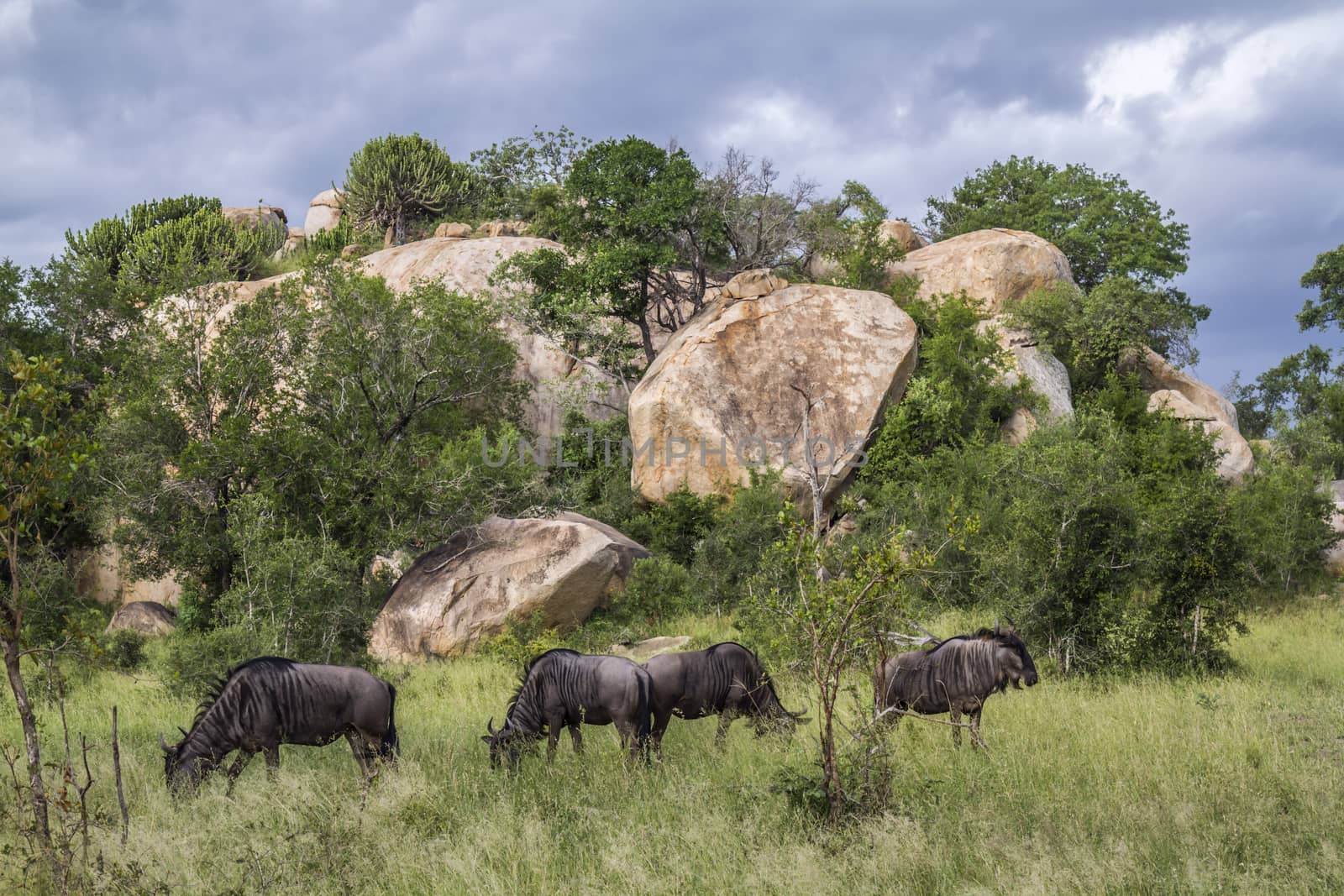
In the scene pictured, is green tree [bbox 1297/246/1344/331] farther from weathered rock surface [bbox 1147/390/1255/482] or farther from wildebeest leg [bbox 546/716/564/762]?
wildebeest leg [bbox 546/716/564/762]

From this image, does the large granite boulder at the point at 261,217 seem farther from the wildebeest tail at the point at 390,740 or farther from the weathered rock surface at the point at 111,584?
the wildebeest tail at the point at 390,740

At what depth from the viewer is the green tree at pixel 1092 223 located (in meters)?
42.3

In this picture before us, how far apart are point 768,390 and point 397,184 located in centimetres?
2802

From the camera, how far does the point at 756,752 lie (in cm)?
959

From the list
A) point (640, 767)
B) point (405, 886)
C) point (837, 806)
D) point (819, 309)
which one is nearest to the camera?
point (405, 886)

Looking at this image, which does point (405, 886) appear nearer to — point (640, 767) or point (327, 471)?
point (640, 767)

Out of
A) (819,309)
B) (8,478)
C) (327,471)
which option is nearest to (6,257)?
(327,471)

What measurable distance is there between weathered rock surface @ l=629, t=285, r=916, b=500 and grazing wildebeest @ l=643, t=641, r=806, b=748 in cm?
1494

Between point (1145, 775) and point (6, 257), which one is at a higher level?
point (6, 257)

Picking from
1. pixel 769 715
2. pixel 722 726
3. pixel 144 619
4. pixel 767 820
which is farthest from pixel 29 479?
pixel 144 619

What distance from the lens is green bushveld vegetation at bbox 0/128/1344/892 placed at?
6961 millimetres

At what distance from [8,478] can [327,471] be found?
12106 mm

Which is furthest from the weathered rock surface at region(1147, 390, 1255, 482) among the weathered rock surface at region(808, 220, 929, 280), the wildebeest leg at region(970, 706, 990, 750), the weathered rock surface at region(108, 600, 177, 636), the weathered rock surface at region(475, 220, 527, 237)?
the weathered rock surface at region(108, 600, 177, 636)

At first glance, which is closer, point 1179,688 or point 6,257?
point 1179,688
